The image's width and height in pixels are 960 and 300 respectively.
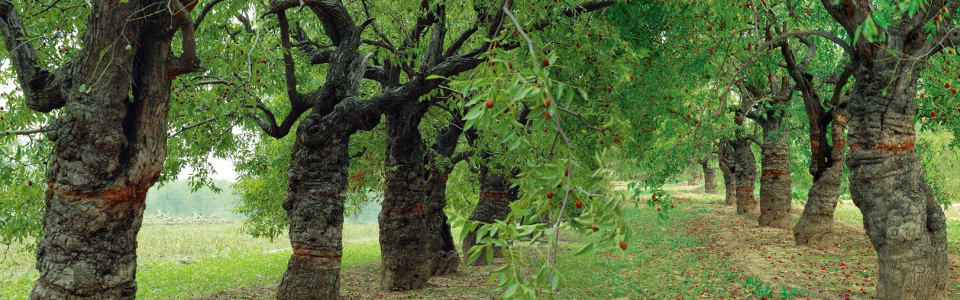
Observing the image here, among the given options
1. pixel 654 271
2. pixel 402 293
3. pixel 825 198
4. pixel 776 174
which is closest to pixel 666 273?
pixel 654 271

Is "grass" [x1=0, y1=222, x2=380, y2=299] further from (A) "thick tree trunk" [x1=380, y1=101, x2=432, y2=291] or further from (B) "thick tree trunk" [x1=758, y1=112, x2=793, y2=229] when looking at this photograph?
(B) "thick tree trunk" [x1=758, y1=112, x2=793, y2=229]

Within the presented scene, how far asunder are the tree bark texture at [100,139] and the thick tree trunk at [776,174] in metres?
15.3

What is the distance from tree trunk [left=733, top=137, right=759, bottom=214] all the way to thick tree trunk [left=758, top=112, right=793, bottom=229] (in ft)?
13.2

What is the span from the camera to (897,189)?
746cm

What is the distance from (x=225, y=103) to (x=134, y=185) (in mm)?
2483

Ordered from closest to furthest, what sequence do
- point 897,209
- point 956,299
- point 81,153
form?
point 81,153 < point 897,209 < point 956,299

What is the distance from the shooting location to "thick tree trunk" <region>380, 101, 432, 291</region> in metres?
11.7

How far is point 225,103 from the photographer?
8.27 m

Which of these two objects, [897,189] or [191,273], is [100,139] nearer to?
[897,189]

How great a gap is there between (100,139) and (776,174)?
55.3 ft

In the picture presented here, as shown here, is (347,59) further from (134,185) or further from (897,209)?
(897,209)

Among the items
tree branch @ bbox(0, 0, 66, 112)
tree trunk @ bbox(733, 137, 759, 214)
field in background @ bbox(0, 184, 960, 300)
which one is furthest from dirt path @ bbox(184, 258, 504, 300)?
tree trunk @ bbox(733, 137, 759, 214)

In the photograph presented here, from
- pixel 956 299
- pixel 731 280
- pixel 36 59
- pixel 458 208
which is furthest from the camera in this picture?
pixel 458 208

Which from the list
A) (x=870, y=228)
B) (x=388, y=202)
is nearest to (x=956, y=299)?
(x=870, y=228)
